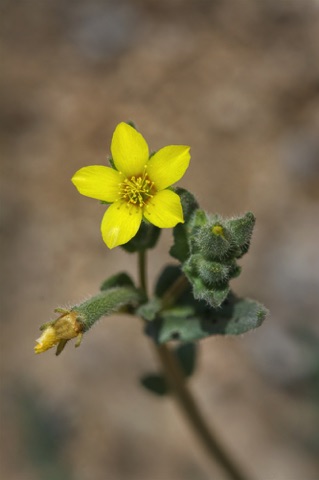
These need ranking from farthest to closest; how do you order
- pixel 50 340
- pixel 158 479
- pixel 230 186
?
pixel 230 186 → pixel 158 479 → pixel 50 340

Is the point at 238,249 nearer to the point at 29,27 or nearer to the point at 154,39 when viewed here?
the point at 154,39

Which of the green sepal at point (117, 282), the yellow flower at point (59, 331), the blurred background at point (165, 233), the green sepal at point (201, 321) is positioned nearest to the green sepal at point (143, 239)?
the green sepal at point (117, 282)

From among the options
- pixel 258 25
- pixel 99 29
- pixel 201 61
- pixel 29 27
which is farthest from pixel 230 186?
pixel 29 27

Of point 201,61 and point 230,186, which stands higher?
point 201,61

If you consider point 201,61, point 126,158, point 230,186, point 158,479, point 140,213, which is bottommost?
point 158,479

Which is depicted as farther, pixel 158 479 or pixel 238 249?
pixel 158 479

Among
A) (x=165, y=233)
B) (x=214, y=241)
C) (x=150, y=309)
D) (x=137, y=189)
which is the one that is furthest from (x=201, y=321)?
(x=165, y=233)

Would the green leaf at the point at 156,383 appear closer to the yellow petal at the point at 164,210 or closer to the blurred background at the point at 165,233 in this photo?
the yellow petal at the point at 164,210
